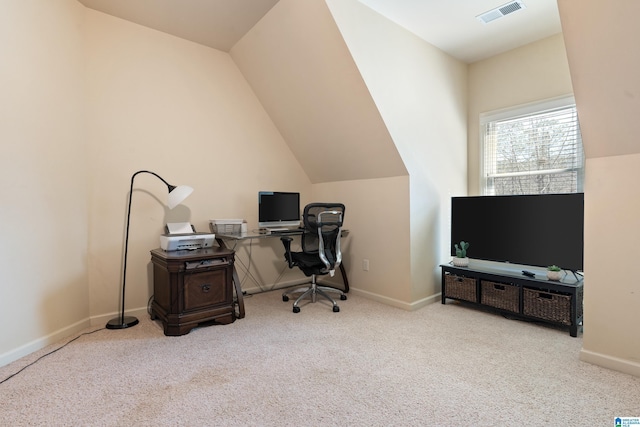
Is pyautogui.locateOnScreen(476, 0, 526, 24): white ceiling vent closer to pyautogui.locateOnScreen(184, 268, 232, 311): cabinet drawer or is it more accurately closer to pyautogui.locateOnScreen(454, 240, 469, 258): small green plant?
pyautogui.locateOnScreen(454, 240, 469, 258): small green plant

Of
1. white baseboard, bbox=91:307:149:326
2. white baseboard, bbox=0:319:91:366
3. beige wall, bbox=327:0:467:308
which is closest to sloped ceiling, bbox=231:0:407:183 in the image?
beige wall, bbox=327:0:467:308

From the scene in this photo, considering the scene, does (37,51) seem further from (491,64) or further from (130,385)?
(491,64)

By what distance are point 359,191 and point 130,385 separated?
2.75 metres

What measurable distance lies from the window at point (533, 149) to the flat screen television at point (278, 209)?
230 cm

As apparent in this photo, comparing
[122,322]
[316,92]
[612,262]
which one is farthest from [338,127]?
[122,322]

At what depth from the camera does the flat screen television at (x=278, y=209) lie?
12.2 feet

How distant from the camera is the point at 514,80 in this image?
3.61 m

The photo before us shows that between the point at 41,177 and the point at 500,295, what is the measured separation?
3.96 m

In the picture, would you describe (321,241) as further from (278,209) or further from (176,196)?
(176,196)

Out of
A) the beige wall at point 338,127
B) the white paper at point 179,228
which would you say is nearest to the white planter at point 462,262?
the beige wall at point 338,127

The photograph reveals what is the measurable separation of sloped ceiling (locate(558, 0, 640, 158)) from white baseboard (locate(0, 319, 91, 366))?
3896mm

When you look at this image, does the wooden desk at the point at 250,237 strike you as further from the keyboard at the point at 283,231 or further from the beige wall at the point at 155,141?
the beige wall at the point at 155,141

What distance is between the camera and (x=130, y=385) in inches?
76.2

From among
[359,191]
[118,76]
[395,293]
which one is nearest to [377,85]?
[359,191]
